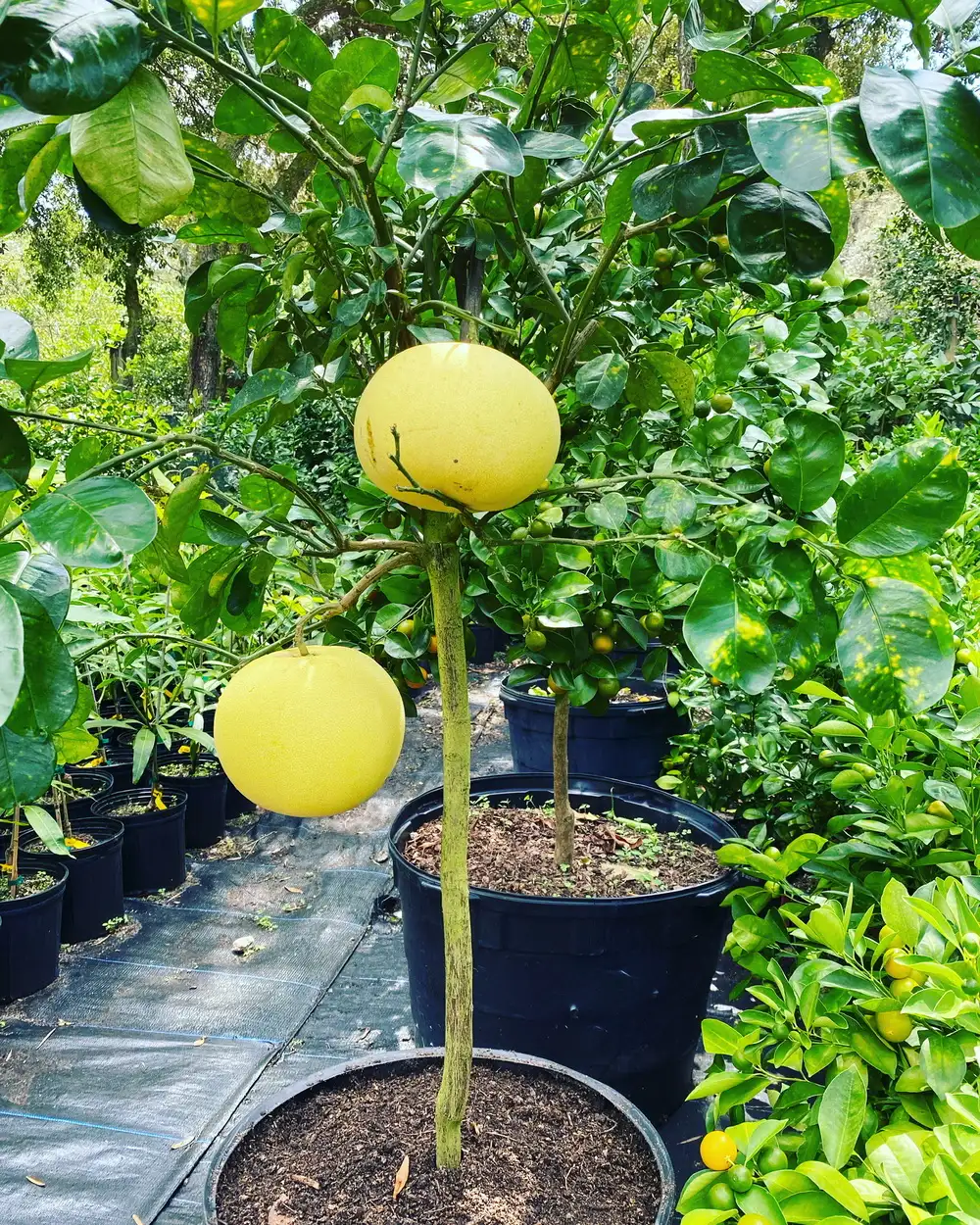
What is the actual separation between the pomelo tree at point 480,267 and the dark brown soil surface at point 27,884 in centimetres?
186

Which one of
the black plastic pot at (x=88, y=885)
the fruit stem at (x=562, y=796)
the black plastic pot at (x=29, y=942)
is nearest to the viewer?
the fruit stem at (x=562, y=796)

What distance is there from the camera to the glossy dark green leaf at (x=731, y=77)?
24.8 inches

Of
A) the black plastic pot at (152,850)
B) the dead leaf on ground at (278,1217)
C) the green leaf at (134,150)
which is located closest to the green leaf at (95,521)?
the green leaf at (134,150)

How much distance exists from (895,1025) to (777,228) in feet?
2.57

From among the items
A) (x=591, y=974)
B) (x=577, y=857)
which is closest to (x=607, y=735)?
(x=577, y=857)

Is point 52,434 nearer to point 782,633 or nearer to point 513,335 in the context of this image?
point 513,335

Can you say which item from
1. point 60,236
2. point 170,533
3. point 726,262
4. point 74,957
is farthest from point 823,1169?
point 60,236

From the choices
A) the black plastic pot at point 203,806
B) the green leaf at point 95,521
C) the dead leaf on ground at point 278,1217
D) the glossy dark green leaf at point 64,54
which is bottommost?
the black plastic pot at point 203,806

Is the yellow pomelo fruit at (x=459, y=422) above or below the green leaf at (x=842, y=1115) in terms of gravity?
above

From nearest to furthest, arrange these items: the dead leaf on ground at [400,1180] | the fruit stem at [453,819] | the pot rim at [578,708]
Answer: the fruit stem at [453,819]
the dead leaf on ground at [400,1180]
the pot rim at [578,708]

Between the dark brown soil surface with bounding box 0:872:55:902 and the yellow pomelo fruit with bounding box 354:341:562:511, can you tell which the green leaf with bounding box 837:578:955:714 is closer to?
the yellow pomelo fruit with bounding box 354:341:562:511

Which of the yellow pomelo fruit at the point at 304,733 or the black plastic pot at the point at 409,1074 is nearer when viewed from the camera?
the yellow pomelo fruit at the point at 304,733

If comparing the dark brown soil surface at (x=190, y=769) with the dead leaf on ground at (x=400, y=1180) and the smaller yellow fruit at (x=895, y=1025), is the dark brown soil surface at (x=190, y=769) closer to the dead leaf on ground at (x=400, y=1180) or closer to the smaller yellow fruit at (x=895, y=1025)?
the dead leaf on ground at (x=400, y=1180)

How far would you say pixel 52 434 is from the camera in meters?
7.26
